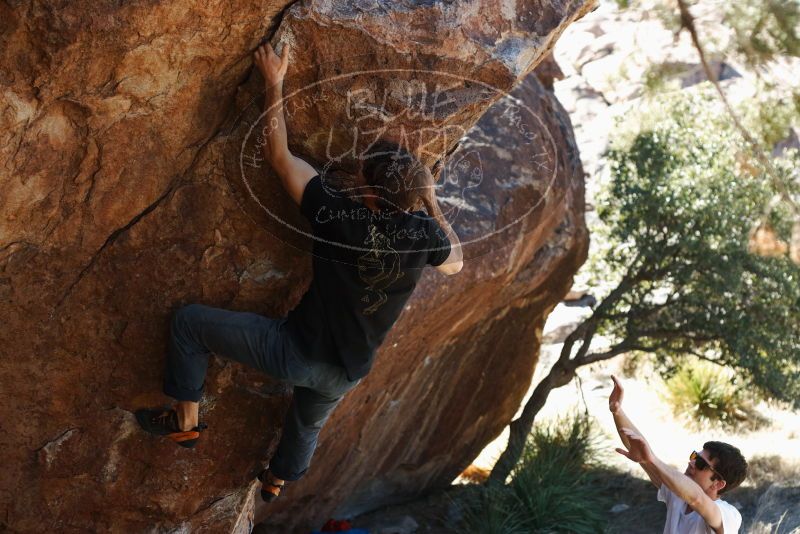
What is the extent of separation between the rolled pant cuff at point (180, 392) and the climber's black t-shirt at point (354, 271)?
0.56 metres

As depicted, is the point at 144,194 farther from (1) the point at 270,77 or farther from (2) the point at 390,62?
(2) the point at 390,62

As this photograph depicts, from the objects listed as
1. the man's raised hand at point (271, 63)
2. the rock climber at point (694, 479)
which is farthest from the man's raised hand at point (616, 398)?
the man's raised hand at point (271, 63)

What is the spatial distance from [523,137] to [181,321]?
3560 millimetres

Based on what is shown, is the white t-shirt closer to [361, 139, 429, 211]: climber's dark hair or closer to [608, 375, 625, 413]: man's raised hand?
[608, 375, 625, 413]: man's raised hand

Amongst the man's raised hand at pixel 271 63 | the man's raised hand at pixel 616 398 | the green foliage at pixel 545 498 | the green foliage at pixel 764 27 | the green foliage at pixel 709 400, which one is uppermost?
the green foliage at pixel 764 27

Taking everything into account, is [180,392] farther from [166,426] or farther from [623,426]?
[623,426]

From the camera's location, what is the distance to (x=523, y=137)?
7.19 metres

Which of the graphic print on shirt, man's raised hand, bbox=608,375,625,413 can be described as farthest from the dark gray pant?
man's raised hand, bbox=608,375,625,413

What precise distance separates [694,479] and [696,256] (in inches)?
222

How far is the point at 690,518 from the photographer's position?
15.7 ft

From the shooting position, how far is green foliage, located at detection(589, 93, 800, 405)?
9867 mm

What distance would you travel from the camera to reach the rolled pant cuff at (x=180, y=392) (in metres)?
4.47

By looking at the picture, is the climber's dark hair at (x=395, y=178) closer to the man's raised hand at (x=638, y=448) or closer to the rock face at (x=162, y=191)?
the rock face at (x=162, y=191)

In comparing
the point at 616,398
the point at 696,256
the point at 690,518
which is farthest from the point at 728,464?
the point at 696,256
